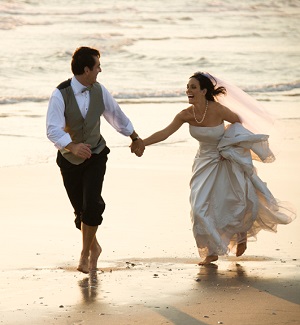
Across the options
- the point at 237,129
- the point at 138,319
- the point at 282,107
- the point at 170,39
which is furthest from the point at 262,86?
the point at 138,319

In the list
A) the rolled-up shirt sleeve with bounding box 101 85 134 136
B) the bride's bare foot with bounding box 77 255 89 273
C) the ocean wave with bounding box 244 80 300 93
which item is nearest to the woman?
the rolled-up shirt sleeve with bounding box 101 85 134 136

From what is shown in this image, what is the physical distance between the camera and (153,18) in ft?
123

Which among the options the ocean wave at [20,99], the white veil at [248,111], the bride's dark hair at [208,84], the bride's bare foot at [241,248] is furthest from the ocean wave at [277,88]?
the bride's bare foot at [241,248]

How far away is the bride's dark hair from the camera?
7699 millimetres

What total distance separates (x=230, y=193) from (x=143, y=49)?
22005 millimetres

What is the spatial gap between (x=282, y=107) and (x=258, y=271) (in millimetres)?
10426

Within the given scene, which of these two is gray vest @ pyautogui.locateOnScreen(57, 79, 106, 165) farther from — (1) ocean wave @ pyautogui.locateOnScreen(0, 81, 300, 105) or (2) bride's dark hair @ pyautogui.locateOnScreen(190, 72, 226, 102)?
(1) ocean wave @ pyautogui.locateOnScreen(0, 81, 300, 105)

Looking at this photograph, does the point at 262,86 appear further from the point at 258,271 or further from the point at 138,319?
the point at 138,319

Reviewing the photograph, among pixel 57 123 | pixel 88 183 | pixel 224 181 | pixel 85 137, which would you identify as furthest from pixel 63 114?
pixel 224 181

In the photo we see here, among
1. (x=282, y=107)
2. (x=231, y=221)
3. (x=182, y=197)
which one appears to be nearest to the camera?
(x=231, y=221)

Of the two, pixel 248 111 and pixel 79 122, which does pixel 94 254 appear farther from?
pixel 248 111

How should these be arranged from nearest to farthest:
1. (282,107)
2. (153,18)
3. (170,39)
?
(282,107) < (170,39) < (153,18)

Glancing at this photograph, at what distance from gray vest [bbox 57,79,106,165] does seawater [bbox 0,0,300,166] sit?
4623mm

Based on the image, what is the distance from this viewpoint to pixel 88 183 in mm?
7273
